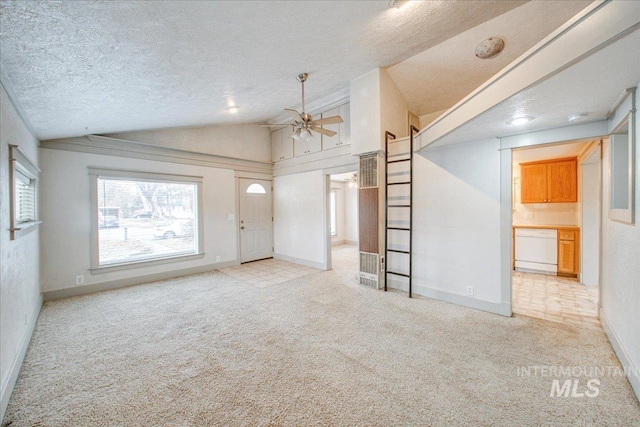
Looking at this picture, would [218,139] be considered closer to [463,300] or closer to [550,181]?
[463,300]

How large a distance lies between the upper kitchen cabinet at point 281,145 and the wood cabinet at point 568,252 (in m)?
5.90

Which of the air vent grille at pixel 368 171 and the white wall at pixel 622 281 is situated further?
the air vent grille at pixel 368 171

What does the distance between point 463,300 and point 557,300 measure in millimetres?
1452

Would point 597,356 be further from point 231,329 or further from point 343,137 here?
point 343,137

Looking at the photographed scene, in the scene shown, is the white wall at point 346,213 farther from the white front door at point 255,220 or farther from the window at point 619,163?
the window at point 619,163

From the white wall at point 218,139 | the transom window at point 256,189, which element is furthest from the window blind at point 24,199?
the transom window at point 256,189

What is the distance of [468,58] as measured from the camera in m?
3.68

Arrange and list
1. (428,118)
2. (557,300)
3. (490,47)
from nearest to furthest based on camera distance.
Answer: (490,47) → (557,300) → (428,118)

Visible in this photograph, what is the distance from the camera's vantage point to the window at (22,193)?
228cm

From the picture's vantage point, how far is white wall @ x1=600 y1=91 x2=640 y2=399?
1993 mm

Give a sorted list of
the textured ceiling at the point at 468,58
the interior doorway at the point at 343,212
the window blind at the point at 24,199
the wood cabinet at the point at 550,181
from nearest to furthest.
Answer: the window blind at the point at 24,199 → the textured ceiling at the point at 468,58 → the wood cabinet at the point at 550,181 → the interior doorway at the point at 343,212

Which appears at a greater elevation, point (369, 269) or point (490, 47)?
point (490, 47)

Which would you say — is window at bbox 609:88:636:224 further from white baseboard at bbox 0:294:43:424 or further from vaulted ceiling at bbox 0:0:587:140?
white baseboard at bbox 0:294:43:424

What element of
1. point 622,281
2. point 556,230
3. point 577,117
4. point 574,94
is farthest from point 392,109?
point 556,230
